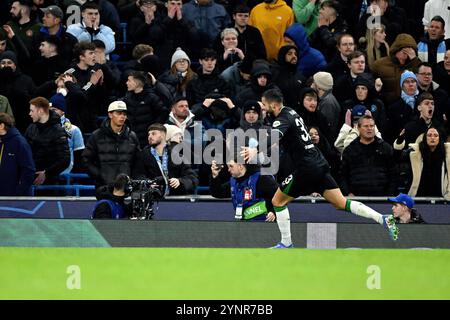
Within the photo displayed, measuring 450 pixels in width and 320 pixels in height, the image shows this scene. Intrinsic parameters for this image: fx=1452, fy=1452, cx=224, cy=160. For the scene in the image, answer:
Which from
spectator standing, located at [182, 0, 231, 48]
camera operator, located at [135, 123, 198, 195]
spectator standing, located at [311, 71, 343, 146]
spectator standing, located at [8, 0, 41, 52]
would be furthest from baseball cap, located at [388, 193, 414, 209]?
spectator standing, located at [8, 0, 41, 52]

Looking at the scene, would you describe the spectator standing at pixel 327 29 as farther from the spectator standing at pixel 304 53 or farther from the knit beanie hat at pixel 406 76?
the knit beanie hat at pixel 406 76

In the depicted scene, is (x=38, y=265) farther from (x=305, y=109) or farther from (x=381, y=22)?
(x=381, y=22)

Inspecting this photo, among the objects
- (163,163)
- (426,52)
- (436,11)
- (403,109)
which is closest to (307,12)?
(426,52)

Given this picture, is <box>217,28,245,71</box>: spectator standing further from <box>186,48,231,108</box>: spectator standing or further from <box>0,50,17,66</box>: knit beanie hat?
<box>0,50,17,66</box>: knit beanie hat

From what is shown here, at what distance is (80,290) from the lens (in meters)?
13.9

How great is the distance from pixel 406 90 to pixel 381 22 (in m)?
1.69

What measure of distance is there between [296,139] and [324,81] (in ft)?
9.61

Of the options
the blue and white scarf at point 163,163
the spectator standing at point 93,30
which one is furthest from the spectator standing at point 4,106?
the blue and white scarf at point 163,163

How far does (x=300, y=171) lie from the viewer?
16469mm

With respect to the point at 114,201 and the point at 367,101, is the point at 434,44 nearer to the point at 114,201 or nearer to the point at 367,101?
the point at 367,101

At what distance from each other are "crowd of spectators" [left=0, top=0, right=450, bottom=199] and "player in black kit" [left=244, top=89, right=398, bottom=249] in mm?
1530

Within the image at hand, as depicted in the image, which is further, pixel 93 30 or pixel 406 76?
pixel 93 30

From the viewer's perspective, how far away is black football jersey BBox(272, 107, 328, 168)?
16.5 m

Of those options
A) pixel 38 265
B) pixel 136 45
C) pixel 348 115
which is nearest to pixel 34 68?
pixel 136 45
